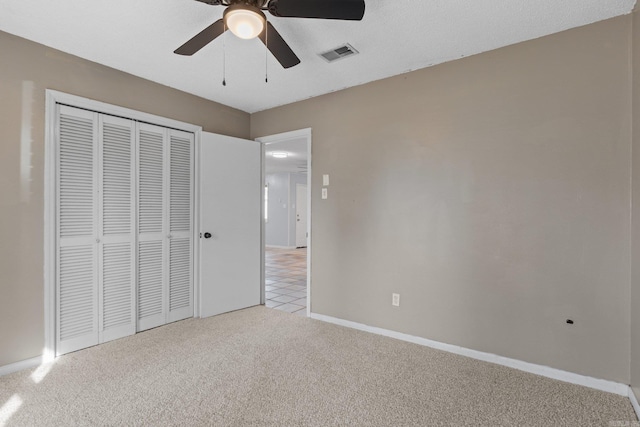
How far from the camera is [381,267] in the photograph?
124 inches

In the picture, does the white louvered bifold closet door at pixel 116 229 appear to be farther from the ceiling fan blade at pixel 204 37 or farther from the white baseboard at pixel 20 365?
the ceiling fan blade at pixel 204 37

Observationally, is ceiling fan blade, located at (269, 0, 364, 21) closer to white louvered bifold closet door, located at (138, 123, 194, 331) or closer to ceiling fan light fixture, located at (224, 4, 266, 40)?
ceiling fan light fixture, located at (224, 4, 266, 40)

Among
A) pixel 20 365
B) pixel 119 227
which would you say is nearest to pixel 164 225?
pixel 119 227

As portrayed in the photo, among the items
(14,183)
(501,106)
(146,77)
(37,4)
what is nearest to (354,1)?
(501,106)

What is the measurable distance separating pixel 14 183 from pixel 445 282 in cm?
339

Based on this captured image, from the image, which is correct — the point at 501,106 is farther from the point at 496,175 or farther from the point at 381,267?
the point at 381,267

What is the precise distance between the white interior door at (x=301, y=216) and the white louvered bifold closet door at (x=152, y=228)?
6855 millimetres

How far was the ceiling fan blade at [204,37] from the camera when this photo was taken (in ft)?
6.01

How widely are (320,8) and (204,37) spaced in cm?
74

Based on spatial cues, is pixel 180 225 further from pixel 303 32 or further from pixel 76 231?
pixel 303 32

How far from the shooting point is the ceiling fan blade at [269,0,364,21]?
1.57 meters

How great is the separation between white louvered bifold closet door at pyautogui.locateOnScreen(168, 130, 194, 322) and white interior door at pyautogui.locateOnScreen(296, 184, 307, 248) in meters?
6.59

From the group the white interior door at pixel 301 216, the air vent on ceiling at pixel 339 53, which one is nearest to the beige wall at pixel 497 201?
the air vent on ceiling at pixel 339 53

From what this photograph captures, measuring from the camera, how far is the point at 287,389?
7.02 ft
